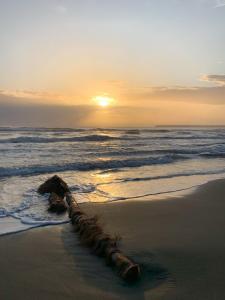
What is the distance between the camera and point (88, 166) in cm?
1593

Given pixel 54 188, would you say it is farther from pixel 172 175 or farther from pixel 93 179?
pixel 172 175

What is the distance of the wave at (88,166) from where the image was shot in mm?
13923

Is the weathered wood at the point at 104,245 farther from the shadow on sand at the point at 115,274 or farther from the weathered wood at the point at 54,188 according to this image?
the weathered wood at the point at 54,188

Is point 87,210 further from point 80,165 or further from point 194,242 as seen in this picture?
point 80,165

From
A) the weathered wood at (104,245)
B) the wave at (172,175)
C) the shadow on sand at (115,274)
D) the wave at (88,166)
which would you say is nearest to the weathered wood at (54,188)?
the wave at (172,175)

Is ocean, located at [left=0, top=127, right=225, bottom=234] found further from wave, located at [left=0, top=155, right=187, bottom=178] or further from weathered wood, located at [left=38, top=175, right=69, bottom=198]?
weathered wood, located at [left=38, top=175, right=69, bottom=198]

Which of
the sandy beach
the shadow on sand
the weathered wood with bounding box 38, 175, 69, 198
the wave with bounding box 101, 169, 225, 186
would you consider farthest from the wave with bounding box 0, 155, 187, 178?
the shadow on sand

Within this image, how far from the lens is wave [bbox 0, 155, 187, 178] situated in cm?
1392

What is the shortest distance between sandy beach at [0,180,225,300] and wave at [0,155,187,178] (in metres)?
6.58

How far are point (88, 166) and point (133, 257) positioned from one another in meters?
10.6

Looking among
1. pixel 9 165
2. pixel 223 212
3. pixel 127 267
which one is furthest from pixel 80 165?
pixel 127 267

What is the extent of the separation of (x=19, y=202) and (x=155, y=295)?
5.40 m

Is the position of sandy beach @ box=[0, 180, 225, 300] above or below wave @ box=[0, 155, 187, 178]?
below

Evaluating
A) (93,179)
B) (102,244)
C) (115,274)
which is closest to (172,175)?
(93,179)
